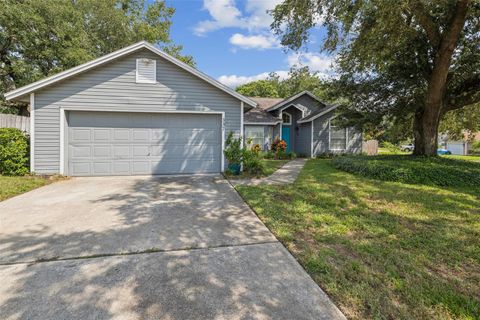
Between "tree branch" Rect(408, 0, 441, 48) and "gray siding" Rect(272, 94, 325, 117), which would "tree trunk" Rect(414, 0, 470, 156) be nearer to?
"tree branch" Rect(408, 0, 441, 48)

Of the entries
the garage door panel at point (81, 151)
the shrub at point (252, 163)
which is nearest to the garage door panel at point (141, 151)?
the garage door panel at point (81, 151)

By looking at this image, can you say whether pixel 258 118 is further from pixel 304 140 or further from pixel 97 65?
pixel 97 65

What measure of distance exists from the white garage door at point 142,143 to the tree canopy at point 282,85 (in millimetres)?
30323

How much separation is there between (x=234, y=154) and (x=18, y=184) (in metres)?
6.14

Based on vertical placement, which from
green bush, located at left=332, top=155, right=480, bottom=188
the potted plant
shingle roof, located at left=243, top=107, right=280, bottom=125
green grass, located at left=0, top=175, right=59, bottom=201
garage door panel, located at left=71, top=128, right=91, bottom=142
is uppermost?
shingle roof, located at left=243, top=107, right=280, bottom=125

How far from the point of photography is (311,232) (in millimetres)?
3729

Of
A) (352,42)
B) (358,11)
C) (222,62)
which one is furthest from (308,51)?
(222,62)

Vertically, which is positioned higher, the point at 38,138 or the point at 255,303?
the point at 38,138

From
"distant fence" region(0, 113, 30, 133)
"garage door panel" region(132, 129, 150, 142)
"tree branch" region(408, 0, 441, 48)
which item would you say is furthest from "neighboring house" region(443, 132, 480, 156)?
"distant fence" region(0, 113, 30, 133)

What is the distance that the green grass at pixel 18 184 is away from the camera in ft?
18.6

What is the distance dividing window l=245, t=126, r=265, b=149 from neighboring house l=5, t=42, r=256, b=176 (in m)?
5.85

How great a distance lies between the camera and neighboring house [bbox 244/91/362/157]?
15125 millimetres

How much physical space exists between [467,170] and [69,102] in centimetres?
1306

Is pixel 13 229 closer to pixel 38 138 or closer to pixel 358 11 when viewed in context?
pixel 38 138
